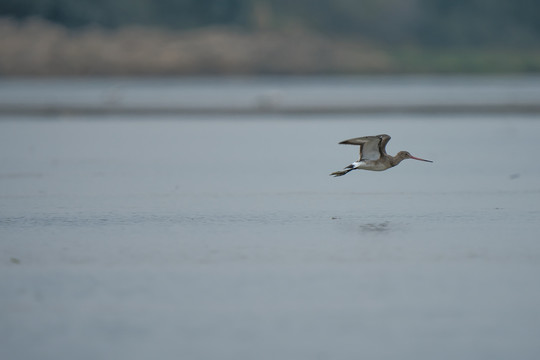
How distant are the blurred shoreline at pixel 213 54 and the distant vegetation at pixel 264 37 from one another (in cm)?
9

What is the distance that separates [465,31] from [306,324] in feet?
303

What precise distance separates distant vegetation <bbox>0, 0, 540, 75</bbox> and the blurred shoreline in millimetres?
88

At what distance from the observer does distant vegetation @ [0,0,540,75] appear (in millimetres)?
88125

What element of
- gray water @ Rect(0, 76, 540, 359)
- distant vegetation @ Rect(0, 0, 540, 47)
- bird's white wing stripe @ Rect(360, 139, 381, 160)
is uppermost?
distant vegetation @ Rect(0, 0, 540, 47)

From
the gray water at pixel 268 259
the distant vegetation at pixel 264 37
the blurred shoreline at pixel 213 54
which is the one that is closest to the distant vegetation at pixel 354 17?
the distant vegetation at pixel 264 37

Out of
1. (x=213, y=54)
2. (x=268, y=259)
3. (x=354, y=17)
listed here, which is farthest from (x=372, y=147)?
(x=354, y=17)

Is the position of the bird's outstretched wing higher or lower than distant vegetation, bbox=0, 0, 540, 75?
lower

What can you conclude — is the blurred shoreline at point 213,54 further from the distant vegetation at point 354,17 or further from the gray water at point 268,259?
the gray water at point 268,259

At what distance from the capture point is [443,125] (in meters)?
29.9

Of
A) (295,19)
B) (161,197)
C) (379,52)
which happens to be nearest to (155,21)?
(295,19)

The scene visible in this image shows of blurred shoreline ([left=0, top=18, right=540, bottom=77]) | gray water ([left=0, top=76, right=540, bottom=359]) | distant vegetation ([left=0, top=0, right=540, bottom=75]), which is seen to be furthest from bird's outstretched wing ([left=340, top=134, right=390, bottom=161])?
distant vegetation ([left=0, top=0, right=540, bottom=75])

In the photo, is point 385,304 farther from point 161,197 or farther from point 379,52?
point 379,52

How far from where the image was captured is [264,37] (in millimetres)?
93125

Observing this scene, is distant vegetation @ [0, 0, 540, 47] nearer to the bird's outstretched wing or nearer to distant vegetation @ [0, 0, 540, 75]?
distant vegetation @ [0, 0, 540, 75]
